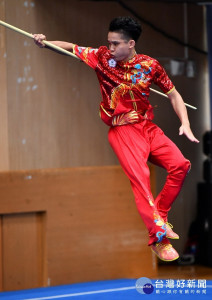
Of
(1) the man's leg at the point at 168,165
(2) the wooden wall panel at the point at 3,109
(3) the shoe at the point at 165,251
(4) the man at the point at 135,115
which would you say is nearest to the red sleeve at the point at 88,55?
(4) the man at the point at 135,115

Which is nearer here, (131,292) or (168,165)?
(168,165)

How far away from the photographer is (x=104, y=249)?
19.5 ft

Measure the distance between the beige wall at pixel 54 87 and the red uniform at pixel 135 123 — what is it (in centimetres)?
145

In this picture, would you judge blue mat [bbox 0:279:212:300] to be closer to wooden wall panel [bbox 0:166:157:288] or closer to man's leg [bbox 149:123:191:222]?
man's leg [bbox 149:123:191:222]

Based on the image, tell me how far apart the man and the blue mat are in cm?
47

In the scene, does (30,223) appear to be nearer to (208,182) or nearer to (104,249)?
(104,249)

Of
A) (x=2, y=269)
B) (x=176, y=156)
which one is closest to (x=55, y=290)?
(x=2, y=269)

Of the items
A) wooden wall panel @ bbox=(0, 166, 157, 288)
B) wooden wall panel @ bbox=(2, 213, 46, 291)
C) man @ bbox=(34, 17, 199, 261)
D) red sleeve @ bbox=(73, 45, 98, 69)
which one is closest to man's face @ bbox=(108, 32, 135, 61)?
man @ bbox=(34, 17, 199, 261)

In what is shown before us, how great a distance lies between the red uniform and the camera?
4.20 m

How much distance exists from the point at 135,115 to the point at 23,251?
6.29ft

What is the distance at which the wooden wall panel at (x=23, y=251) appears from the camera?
18.3ft

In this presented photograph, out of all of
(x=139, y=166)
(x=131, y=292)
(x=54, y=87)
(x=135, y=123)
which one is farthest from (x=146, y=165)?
(x=54, y=87)

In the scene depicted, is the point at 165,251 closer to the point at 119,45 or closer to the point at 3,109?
the point at 119,45

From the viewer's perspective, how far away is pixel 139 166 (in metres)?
4.18
